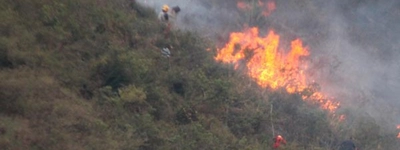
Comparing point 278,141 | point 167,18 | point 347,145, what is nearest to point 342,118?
point 347,145

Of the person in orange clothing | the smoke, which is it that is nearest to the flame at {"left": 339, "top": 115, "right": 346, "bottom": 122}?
the smoke

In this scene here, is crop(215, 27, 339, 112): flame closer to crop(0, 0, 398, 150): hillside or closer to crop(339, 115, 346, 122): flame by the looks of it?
crop(339, 115, 346, 122): flame

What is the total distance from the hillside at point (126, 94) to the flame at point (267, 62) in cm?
51

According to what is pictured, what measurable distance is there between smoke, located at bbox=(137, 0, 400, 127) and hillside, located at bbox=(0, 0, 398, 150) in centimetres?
335

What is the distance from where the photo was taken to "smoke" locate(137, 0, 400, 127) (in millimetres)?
15919

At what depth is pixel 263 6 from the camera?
734 inches

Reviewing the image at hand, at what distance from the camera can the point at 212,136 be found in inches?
348

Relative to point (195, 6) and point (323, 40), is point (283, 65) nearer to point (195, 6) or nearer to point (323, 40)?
point (195, 6)

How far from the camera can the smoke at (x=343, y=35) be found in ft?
52.2

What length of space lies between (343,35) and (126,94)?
12.5 meters

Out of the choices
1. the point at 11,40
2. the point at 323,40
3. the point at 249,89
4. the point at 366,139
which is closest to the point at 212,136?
the point at 249,89

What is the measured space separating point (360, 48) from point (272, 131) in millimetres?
9779

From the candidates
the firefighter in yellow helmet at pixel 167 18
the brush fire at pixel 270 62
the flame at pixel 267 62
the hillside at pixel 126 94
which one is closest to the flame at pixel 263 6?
the brush fire at pixel 270 62

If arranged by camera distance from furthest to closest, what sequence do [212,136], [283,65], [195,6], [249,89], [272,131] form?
1. [195,6]
2. [283,65]
3. [249,89]
4. [272,131]
5. [212,136]
